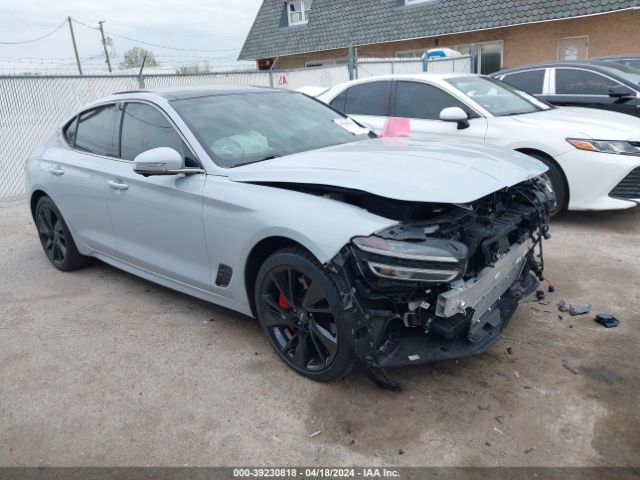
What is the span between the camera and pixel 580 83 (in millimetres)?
7621

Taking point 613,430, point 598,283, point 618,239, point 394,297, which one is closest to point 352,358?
point 394,297

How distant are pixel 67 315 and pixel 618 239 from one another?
4994mm

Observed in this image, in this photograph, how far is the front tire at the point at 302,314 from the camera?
2.87 m

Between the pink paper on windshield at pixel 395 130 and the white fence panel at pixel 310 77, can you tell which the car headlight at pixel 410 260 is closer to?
the pink paper on windshield at pixel 395 130

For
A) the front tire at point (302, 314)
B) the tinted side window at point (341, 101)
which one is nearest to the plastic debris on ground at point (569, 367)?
the front tire at point (302, 314)

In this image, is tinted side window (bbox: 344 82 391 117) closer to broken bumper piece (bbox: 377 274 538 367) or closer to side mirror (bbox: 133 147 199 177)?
side mirror (bbox: 133 147 199 177)

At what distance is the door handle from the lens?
4047 mm

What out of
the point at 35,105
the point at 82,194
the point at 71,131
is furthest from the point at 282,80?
the point at 82,194

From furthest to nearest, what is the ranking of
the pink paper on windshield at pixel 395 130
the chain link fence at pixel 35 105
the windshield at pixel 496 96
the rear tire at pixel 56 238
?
1. the chain link fence at pixel 35 105
2. the windshield at pixel 496 96
3. the rear tire at pixel 56 238
4. the pink paper on windshield at pixel 395 130

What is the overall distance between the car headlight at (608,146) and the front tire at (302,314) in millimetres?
3865

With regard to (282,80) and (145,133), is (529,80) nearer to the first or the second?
(282,80)

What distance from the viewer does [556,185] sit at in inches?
225

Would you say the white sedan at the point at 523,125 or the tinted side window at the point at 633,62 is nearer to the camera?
the white sedan at the point at 523,125

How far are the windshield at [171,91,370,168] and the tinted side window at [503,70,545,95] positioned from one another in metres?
4.60
